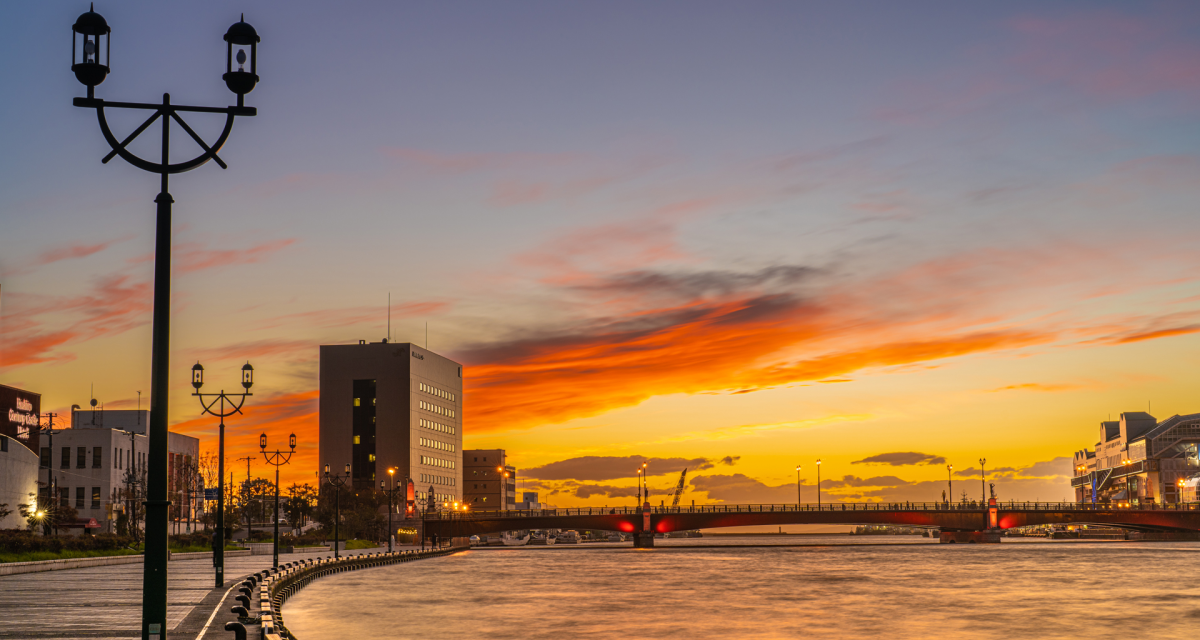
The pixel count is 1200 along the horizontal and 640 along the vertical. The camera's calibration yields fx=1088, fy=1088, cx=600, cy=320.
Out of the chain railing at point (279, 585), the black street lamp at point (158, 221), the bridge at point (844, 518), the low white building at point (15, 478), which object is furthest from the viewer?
the bridge at point (844, 518)

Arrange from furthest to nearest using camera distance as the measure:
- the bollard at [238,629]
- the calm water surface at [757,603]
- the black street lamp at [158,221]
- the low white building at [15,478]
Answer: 1. the low white building at [15,478]
2. the calm water surface at [757,603]
3. the bollard at [238,629]
4. the black street lamp at [158,221]

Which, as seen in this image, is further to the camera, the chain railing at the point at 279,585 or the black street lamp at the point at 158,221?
the chain railing at the point at 279,585

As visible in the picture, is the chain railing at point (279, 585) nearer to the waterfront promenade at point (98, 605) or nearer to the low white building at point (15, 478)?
the waterfront promenade at point (98, 605)

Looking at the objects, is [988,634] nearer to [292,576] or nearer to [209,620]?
[209,620]

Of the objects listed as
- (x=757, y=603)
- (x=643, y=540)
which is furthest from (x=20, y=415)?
(x=643, y=540)

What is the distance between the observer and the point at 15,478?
345 ft

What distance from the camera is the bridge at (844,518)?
164375mm

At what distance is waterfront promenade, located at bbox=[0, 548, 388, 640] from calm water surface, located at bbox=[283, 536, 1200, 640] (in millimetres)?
5784

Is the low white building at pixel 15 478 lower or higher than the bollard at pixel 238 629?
higher

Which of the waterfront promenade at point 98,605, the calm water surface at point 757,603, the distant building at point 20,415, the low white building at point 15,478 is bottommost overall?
the calm water surface at point 757,603

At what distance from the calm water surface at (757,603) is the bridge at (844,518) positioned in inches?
2250

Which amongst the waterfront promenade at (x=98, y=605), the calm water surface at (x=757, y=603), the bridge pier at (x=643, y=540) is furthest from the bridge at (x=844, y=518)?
the waterfront promenade at (x=98, y=605)

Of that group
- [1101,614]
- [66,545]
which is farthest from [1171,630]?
[66,545]

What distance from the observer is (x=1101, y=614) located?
193ft
